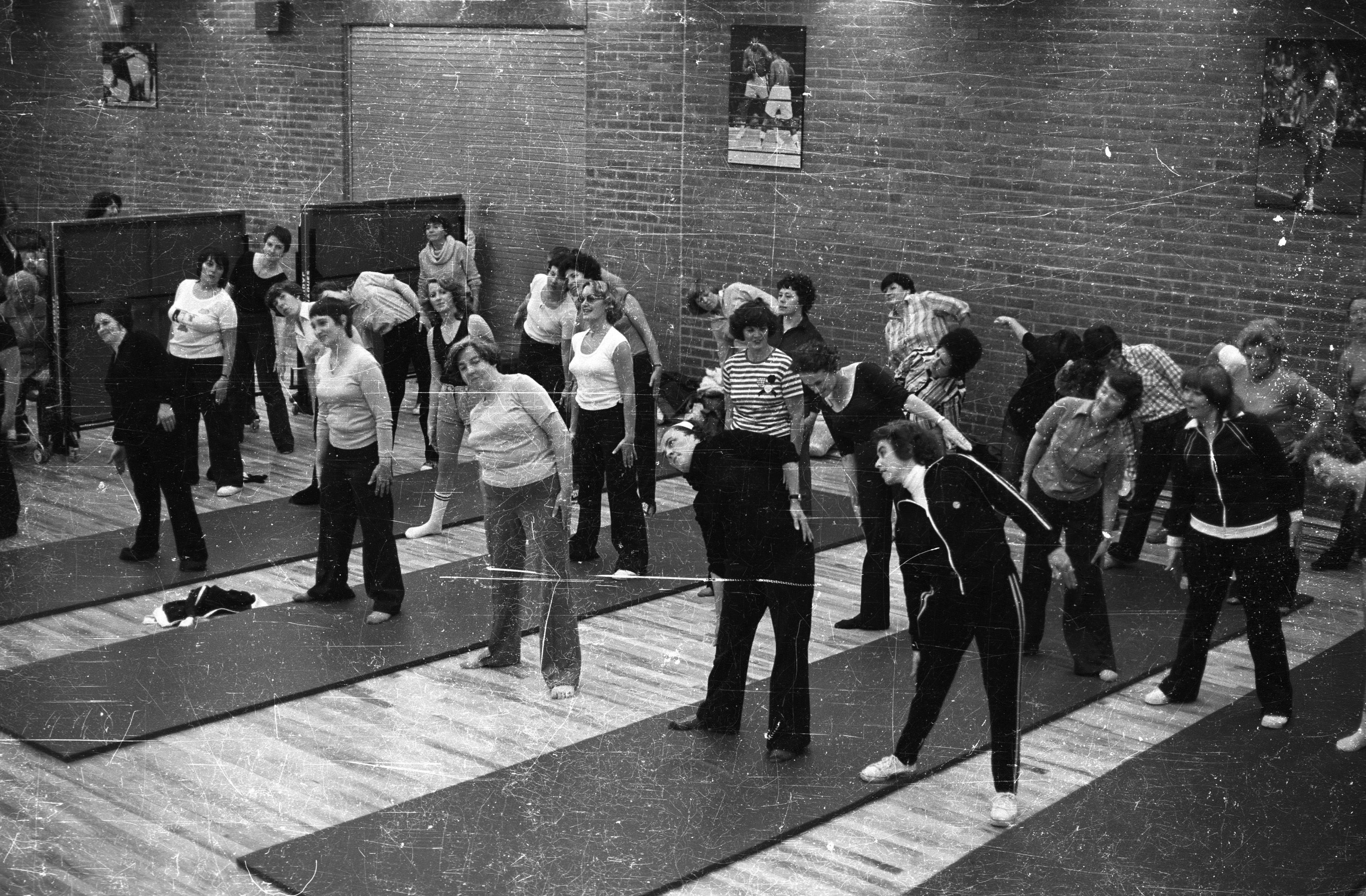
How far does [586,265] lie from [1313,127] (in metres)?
2.24

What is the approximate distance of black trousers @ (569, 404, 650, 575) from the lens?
15.6 feet

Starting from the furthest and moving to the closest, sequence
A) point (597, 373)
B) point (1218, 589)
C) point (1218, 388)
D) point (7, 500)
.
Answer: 1. point (7, 500)
2. point (597, 373)
3. point (1218, 589)
4. point (1218, 388)

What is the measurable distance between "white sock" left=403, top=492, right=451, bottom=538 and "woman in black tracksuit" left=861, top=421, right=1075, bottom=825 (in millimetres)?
1472

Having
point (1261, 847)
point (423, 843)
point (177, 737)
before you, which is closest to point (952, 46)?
point (1261, 847)

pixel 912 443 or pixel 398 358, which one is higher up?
pixel 398 358

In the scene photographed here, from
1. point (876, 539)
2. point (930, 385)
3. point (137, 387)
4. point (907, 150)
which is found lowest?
point (876, 539)

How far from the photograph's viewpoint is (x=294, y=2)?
4.63m

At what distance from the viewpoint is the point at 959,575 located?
166 inches

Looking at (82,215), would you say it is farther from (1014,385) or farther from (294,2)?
(1014,385)

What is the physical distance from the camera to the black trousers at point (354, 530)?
15.7 feet

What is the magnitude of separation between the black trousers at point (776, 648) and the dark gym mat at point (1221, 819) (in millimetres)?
704

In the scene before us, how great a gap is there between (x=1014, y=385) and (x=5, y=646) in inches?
142

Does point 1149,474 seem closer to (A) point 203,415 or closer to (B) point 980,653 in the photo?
(B) point 980,653

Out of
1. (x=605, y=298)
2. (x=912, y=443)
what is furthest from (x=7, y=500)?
(x=912, y=443)
